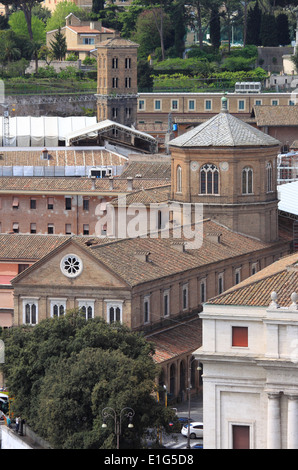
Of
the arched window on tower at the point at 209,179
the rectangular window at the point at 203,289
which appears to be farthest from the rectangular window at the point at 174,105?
the rectangular window at the point at 203,289

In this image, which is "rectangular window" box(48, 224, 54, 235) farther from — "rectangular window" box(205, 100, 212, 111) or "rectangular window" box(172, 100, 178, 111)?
"rectangular window" box(205, 100, 212, 111)

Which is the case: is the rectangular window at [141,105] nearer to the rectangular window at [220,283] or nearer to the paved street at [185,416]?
the rectangular window at [220,283]

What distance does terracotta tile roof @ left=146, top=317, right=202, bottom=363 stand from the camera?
9719cm

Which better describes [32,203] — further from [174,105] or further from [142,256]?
[174,105]

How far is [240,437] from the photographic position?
7431 cm

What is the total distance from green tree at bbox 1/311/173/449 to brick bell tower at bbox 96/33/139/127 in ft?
300

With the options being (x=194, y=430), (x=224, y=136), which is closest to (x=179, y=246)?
(x=224, y=136)

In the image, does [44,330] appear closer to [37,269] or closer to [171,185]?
[37,269]

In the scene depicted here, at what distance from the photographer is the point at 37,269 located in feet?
327

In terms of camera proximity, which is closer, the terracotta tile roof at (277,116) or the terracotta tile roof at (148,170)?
the terracotta tile roof at (148,170)

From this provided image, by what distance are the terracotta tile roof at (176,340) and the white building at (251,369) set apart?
20.4m

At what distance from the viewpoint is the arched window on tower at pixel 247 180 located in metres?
119
